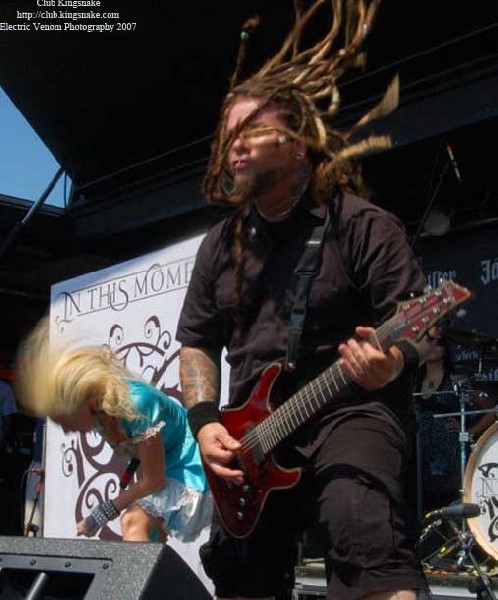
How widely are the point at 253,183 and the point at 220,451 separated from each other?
0.80m

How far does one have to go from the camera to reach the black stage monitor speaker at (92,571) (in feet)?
6.32

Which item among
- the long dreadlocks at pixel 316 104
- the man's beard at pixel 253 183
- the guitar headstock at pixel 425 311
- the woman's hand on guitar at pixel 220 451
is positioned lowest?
the woman's hand on guitar at pixel 220 451

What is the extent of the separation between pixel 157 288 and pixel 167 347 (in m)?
0.40

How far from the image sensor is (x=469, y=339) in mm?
5496

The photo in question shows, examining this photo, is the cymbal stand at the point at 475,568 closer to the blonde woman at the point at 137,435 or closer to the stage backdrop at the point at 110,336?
the blonde woman at the point at 137,435

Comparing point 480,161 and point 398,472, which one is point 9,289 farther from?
point 398,472

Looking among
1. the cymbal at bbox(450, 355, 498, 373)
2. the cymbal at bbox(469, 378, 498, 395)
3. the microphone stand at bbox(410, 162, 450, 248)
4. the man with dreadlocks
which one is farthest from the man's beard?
the microphone stand at bbox(410, 162, 450, 248)

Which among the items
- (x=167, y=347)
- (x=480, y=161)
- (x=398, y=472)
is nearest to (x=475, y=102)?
(x=480, y=161)

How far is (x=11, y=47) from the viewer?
768cm

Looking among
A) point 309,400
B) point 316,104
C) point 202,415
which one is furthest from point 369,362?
point 316,104

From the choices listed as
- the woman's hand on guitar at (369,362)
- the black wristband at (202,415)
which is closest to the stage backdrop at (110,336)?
the black wristband at (202,415)

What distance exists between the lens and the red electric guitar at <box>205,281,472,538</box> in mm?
2354

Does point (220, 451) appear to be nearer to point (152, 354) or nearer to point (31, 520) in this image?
point (152, 354)

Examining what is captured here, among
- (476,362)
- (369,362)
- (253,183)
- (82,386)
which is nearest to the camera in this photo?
(369,362)
